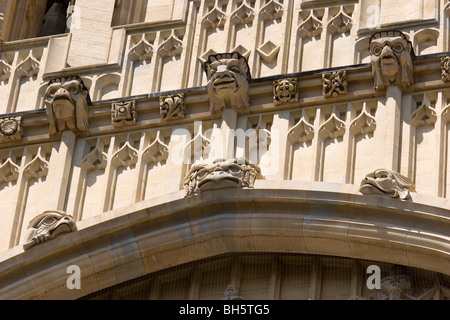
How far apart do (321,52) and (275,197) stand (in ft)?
9.16

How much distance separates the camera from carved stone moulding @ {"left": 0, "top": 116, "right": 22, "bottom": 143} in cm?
2398

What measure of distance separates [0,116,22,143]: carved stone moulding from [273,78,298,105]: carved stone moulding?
343 centimetres

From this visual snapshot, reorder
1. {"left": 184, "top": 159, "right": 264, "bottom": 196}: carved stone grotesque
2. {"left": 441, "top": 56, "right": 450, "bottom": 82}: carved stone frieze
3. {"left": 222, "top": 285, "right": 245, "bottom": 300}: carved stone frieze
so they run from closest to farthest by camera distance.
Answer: {"left": 222, "top": 285, "right": 245, "bottom": 300}: carved stone frieze → {"left": 184, "top": 159, "right": 264, "bottom": 196}: carved stone grotesque → {"left": 441, "top": 56, "right": 450, "bottom": 82}: carved stone frieze

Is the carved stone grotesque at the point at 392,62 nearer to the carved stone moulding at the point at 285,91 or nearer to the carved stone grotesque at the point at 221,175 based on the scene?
the carved stone moulding at the point at 285,91

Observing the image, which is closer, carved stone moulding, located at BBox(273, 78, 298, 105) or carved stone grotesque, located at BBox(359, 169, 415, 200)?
carved stone grotesque, located at BBox(359, 169, 415, 200)

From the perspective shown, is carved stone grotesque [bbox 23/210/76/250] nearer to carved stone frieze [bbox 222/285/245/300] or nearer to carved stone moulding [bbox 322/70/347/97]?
carved stone frieze [bbox 222/285/245/300]

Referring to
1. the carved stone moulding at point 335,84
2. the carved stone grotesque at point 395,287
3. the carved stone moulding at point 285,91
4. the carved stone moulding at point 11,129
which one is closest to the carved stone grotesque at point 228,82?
the carved stone moulding at point 285,91

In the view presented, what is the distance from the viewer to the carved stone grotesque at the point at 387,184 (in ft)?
70.1

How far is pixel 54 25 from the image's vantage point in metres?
28.3

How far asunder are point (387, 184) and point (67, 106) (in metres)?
4.60

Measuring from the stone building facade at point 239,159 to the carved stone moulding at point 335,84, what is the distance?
25 millimetres

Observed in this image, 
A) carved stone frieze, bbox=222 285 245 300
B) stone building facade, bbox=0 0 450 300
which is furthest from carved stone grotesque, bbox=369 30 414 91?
carved stone frieze, bbox=222 285 245 300

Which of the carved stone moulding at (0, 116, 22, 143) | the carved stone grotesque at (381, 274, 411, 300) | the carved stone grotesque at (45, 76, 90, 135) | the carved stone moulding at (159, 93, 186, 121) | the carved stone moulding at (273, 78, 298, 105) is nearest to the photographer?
the carved stone grotesque at (381, 274, 411, 300)

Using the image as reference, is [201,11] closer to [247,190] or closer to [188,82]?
[188,82]
